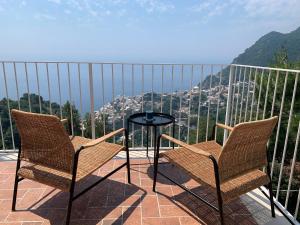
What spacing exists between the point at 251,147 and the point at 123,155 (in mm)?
2017

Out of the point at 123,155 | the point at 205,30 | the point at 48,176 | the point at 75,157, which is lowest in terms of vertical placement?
the point at 123,155

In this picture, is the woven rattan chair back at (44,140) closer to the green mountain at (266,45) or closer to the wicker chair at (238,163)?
the wicker chair at (238,163)

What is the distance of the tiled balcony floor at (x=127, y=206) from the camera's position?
1906 millimetres

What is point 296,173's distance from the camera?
8312 millimetres

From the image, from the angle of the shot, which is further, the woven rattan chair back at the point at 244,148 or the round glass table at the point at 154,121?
the round glass table at the point at 154,121

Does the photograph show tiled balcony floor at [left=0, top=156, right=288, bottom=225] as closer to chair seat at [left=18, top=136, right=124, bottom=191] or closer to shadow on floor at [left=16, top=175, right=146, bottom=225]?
shadow on floor at [left=16, top=175, right=146, bottom=225]

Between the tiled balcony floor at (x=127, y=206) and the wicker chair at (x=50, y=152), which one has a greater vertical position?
the wicker chair at (x=50, y=152)

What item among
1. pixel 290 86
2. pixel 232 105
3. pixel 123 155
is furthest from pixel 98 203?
pixel 290 86

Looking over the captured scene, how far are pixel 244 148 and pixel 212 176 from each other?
354mm

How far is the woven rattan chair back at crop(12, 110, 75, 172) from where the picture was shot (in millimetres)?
1613

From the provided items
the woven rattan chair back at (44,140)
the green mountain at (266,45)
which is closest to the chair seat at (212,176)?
the woven rattan chair back at (44,140)

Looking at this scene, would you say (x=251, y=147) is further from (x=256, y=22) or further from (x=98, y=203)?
(x=256, y=22)

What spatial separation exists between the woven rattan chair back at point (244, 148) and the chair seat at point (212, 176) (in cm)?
8

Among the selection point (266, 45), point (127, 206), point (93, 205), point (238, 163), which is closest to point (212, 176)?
point (238, 163)
